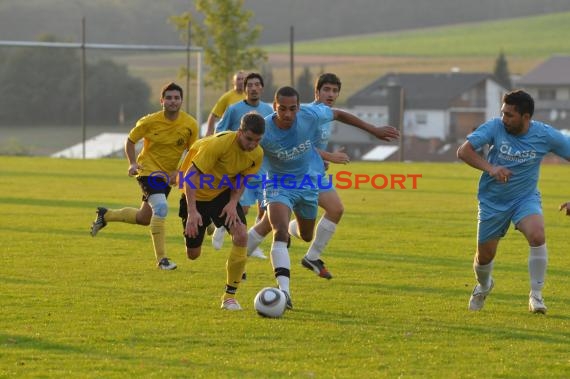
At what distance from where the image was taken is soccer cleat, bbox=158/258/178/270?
1258cm

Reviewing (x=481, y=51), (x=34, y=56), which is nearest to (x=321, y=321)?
(x=34, y=56)

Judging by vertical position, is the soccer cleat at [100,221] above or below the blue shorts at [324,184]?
below

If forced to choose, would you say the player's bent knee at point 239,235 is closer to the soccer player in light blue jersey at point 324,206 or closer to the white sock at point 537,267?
the soccer player in light blue jersey at point 324,206

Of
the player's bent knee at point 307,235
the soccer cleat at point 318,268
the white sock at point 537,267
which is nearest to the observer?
the white sock at point 537,267

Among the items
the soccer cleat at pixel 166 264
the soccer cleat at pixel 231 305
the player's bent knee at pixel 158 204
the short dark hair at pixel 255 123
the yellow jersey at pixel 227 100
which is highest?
the yellow jersey at pixel 227 100

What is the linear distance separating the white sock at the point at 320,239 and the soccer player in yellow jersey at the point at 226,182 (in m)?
1.46

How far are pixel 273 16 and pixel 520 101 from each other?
12175 cm

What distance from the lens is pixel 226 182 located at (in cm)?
1028

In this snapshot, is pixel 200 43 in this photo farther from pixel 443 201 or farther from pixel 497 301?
pixel 497 301

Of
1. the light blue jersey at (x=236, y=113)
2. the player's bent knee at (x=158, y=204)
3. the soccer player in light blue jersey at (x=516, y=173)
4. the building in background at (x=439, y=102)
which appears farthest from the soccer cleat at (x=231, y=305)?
the building in background at (x=439, y=102)

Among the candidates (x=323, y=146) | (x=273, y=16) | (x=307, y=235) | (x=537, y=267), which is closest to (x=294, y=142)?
(x=307, y=235)

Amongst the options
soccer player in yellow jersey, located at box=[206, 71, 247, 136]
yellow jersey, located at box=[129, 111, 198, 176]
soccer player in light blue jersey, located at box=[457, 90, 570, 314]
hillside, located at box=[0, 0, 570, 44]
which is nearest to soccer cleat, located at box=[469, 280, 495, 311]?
soccer player in light blue jersey, located at box=[457, 90, 570, 314]

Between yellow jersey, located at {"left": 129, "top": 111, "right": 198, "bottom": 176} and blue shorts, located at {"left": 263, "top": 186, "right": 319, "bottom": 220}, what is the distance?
224 centimetres

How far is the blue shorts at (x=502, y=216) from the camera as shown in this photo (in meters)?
9.90
